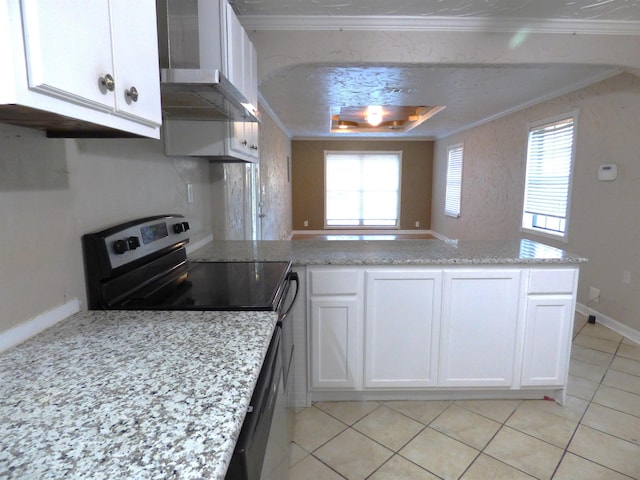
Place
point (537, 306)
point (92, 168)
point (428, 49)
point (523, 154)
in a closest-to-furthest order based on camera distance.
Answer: point (92, 168) → point (537, 306) → point (428, 49) → point (523, 154)

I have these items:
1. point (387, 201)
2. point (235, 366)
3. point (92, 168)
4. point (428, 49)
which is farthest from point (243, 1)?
point (387, 201)

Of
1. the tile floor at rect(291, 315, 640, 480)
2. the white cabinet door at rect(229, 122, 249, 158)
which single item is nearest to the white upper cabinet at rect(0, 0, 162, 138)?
the white cabinet door at rect(229, 122, 249, 158)

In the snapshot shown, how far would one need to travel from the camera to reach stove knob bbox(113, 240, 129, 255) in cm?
128

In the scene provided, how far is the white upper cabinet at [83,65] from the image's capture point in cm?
59

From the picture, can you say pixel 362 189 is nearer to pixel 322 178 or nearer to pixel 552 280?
pixel 322 178

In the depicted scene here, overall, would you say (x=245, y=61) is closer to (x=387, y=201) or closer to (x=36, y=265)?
(x=36, y=265)

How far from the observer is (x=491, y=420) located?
6.59 ft

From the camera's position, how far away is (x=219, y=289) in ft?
4.67

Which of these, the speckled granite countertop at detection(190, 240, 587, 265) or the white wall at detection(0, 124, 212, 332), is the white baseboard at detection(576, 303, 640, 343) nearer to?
the speckled granite countertop at detection(190, 240, 587, 265)

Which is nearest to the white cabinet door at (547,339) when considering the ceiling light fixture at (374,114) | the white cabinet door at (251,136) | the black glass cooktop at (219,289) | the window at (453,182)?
the black glass cooktop at (219,289)

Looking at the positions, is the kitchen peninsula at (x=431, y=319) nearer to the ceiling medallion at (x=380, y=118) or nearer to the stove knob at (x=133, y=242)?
the stove knob at (x=133, y=242)

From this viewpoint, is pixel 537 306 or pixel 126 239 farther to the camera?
pixel 537 306

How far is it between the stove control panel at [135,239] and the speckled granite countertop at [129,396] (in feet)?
0.84

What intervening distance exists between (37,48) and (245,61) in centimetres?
130
